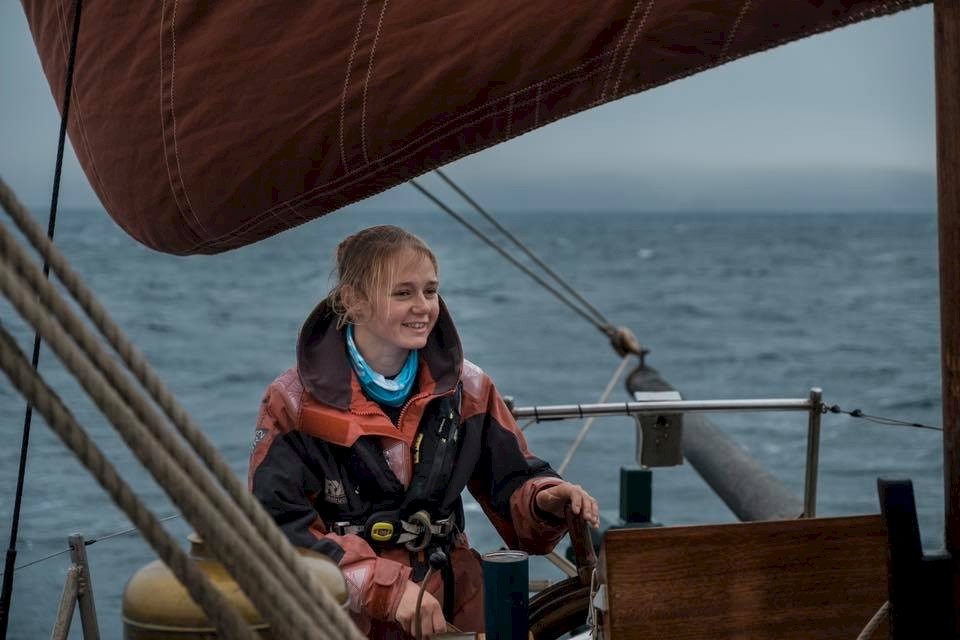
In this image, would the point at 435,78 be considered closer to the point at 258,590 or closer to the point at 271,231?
the point at 271,231

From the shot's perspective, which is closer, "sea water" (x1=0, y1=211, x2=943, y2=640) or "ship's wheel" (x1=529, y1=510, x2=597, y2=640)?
"ship's wheel" (x1=529, y1=510, x2=597, y2=640)

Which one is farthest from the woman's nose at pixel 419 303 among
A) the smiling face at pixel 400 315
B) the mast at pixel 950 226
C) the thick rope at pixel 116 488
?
the thick rope at pixel 116 488

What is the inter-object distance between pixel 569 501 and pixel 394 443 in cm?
34

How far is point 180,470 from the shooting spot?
3.79ft

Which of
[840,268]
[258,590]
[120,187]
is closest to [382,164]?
[120,187]

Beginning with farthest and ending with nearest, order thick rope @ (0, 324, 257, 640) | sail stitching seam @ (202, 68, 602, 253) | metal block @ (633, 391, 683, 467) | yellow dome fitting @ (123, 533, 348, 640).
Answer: metal block @ (633, 391, 683, 467), sail stitching seam @ (202, 68, 602, 253), yellow dome fitting @ (123, 533, 348, 640), thick rope @ (0, 324, 257, 640)

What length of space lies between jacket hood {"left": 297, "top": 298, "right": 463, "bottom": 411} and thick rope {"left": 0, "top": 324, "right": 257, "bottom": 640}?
4.03ft

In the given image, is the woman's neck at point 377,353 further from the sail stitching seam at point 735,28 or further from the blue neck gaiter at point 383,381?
the sail stitching seam at point 735,28

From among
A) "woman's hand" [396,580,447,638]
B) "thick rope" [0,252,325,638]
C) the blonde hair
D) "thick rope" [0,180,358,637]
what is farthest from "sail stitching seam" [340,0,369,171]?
"thick rope" [0,252,325,638]

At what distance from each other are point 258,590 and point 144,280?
42.8 m

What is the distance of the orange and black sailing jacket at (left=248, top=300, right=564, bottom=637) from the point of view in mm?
2318

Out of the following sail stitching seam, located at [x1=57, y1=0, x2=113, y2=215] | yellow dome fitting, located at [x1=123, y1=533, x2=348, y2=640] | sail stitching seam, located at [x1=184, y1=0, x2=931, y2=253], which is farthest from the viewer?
sail stitching seam, located at [x1=57, y1=0, x2=113, y2=215]

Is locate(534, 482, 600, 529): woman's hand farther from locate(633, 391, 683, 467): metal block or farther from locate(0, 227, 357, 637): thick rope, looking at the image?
locate(633, 391, 683, 467): metal block

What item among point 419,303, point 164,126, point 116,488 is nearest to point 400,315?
point 419,303
